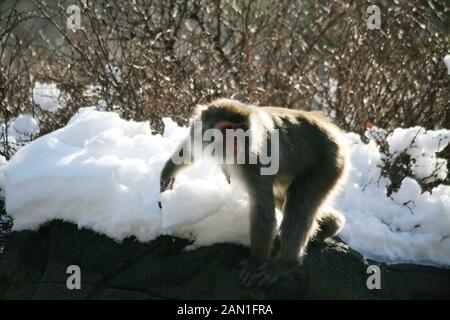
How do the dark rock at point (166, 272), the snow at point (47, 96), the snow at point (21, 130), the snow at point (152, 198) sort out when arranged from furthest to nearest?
the snow at point (47, 96)
the snow at point (21, 130)
the snow at point (152, 198)
the dark rock at point (166, 272)

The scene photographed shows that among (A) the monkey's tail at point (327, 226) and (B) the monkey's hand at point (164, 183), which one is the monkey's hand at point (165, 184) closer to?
(B) the monkey's hand at point (164, 183)

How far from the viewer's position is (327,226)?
13.1 ft

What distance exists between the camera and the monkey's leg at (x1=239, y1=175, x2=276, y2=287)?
3523 millimetres

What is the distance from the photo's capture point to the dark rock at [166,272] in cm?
363

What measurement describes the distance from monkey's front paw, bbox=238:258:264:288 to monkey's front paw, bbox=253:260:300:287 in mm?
16

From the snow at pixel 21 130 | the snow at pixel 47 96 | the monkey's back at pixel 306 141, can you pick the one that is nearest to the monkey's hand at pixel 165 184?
the monkey's back at pixel 306 141

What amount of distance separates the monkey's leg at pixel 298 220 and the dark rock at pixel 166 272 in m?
0.10

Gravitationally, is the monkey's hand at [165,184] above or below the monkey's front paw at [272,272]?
above

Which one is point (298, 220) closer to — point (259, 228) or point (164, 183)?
point (259, 228)

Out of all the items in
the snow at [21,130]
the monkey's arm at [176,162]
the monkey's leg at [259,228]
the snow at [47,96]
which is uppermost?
the snow at [47,96]

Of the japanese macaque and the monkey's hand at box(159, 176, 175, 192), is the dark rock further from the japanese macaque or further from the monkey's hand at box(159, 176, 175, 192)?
the monkey's hand at box(159, 176, 175, 192)

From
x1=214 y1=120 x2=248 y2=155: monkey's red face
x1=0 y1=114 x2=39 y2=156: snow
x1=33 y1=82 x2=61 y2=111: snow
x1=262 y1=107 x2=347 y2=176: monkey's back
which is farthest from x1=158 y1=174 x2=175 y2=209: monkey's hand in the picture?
x1=33 y1=82 x2=61 y2=111: snow

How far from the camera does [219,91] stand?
19.5 feet

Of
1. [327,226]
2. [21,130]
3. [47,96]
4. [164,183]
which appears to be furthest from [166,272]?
[47,96]
